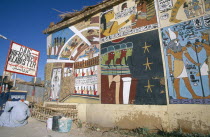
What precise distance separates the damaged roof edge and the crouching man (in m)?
5.09

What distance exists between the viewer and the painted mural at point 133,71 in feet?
15.5

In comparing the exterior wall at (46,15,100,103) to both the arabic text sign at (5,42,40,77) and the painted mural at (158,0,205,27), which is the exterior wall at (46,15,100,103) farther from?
the painted mural at (158,0,205,27)

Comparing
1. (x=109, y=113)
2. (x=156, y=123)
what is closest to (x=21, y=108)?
(x=109, y=113)

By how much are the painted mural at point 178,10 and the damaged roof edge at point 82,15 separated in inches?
87.3

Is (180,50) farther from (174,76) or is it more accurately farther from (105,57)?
(105,57)

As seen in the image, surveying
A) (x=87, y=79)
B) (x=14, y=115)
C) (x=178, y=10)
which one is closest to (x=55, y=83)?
(x=87, y=79)

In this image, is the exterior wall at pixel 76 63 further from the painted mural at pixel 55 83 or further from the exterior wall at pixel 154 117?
the exterior wall at pixel 154 117

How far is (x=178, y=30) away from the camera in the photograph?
4.61 meters

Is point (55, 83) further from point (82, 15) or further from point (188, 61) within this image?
point (188, 61)

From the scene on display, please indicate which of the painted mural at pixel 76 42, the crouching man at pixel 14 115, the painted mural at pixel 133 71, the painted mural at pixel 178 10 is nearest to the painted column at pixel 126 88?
the painted mural at pixel 133 71

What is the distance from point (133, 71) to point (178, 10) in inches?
110

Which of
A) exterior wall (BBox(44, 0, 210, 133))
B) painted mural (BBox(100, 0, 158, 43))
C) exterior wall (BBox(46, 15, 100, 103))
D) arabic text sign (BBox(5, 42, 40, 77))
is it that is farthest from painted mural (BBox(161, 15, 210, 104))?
arabic text sign (BBox(5, 42, 40, 77))

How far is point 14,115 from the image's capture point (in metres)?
5.42

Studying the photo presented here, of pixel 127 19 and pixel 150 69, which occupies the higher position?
pixel 127 19
